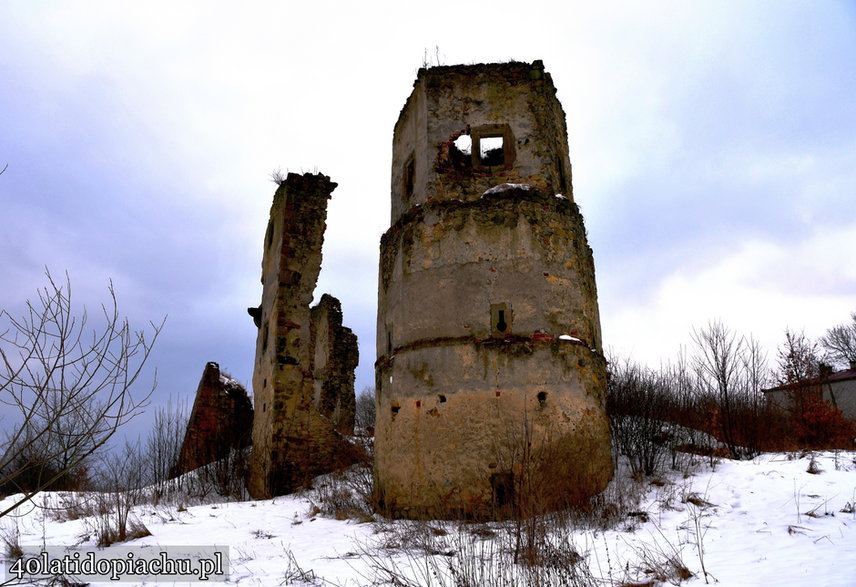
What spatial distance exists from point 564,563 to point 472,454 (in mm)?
3225

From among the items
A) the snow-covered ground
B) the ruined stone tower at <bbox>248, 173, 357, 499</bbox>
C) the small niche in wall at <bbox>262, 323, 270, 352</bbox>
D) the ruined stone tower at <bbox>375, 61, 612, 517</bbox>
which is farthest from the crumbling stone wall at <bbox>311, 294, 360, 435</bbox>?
the ruined stone tower at <bbox>375, 61, 612, 517</bbox>

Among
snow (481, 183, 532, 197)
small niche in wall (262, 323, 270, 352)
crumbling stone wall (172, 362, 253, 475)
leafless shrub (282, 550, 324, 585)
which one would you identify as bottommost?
leafless shrub (282, 550, 324, 585)

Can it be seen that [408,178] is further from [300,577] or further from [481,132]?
[300,577]

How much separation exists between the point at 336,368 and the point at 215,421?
3.42m

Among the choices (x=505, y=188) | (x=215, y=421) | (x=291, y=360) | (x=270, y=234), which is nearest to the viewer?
(x=505, y=188)

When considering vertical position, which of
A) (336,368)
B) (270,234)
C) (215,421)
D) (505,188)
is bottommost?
(215,421)

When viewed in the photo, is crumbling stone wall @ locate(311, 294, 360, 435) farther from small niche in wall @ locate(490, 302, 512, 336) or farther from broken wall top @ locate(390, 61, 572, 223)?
small niche in wall @ locate(490, 302, 512, 336)

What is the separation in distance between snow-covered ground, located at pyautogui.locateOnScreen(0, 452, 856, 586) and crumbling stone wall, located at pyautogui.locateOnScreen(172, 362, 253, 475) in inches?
194

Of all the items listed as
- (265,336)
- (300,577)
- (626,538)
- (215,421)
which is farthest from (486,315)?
(215,421)

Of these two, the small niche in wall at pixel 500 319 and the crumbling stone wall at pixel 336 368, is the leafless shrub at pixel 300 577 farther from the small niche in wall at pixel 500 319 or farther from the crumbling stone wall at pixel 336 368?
the crumbling stone wall at pixel 336 368

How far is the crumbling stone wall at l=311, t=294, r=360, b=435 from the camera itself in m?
16.1

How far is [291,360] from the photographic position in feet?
38.7

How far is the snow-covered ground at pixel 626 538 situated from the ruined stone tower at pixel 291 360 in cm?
228

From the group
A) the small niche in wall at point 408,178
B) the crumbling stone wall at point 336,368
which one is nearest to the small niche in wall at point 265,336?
the crumbling stone wall at point 336,368
